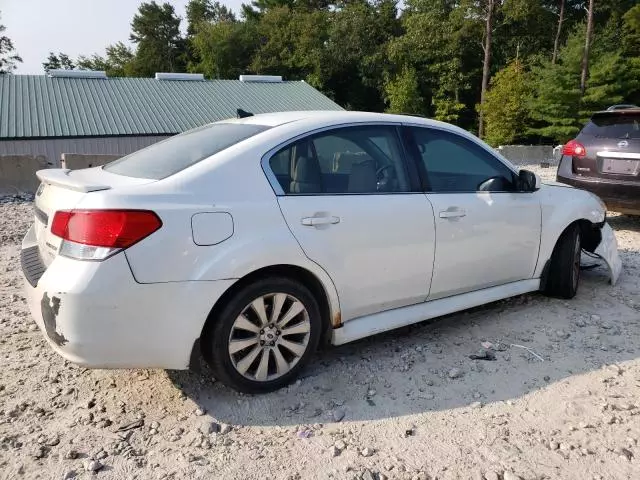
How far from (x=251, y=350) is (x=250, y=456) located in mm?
596

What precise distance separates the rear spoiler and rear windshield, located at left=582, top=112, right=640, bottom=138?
5.98 metres

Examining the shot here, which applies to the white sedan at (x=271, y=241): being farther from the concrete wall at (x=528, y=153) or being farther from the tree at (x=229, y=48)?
the tree at (x=229, y=48)

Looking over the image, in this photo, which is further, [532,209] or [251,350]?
[532,209]

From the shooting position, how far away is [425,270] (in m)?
3.41

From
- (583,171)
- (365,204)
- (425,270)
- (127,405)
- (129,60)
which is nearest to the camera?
(127,405)

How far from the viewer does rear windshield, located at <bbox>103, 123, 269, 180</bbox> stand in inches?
114

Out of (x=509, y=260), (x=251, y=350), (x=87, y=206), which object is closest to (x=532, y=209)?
(x=509, y=260)

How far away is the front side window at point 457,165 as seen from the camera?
354cm

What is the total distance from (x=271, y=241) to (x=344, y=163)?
2.66ft

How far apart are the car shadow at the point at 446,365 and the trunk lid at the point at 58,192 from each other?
1.08 m

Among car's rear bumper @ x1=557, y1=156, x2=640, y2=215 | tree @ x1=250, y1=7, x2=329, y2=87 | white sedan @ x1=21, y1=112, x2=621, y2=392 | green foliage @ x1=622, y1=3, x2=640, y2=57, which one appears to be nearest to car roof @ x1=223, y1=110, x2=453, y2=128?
white sedan @ x1=21, y1=112, x2=621, y2=392

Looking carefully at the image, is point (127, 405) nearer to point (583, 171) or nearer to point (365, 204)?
point (365, 204)

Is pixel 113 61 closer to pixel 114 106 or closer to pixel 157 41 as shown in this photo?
pixel 157 41

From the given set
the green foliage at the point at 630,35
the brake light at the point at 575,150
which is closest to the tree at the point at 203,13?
the green foliage at the point at 630,35
